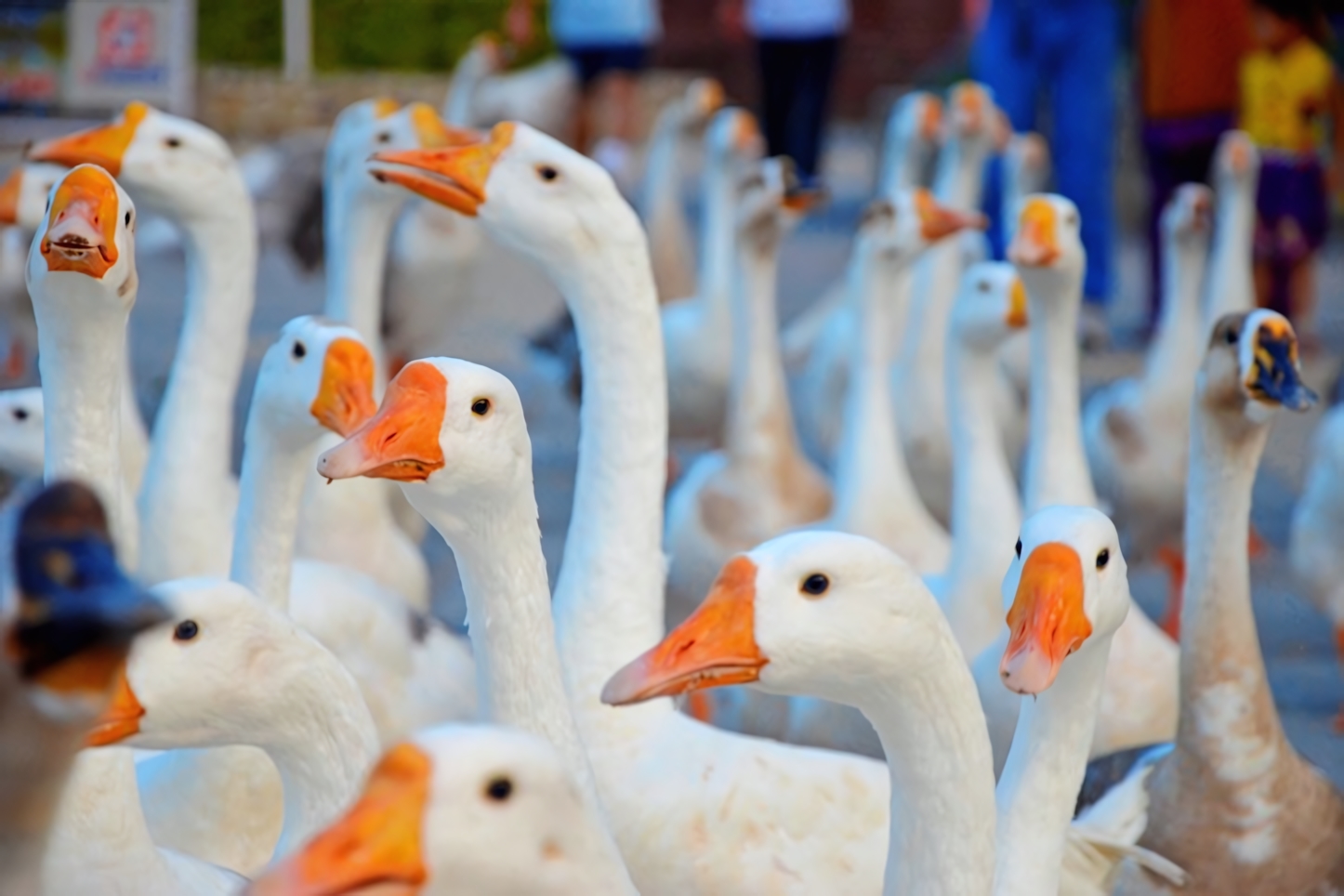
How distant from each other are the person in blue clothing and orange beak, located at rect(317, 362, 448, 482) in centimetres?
748

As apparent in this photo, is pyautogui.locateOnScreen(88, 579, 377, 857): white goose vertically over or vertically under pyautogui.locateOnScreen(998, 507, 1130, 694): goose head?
under

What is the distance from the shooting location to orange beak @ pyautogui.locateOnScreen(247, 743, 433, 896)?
1.79m

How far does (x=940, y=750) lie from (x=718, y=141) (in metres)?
5.55

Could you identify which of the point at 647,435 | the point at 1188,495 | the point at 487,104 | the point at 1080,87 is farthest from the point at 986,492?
the point at 487,104

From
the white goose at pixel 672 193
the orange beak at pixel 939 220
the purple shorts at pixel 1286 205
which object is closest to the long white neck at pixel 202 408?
the orange beak at pixel 939 220

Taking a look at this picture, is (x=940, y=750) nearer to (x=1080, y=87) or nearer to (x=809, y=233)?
(x=1080, y=87)

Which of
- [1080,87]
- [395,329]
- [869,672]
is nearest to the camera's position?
[869,672]

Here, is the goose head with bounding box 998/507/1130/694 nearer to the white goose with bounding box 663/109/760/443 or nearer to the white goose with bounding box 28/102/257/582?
the white goose with bounding box 28/102/257/582

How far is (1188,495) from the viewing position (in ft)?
12.8

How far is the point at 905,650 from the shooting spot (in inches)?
103

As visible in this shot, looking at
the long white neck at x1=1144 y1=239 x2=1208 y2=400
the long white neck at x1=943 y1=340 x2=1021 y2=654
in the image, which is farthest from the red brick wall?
the long white neck at x1=943 y1=340 x2=1021 y2=654

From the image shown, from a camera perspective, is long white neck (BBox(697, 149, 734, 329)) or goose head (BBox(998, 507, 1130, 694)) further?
long white neck (BBox(697, 149, 734, 329))

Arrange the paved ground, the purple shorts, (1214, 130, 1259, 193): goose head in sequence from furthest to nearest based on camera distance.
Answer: the purple shorts < (1214, 130, 1259, 193): goose head < the paved ground

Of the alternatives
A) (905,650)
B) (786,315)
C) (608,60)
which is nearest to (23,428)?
(905,650)
